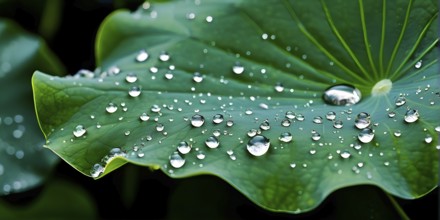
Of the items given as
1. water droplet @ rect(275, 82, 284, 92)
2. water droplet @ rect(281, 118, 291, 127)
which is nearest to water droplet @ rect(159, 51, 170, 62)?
water droplet @ rect(275, 82, 284, 92)

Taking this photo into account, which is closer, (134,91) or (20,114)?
(134,91)

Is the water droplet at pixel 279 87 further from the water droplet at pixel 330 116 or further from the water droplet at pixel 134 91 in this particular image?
the water droplet at pixel 134 91

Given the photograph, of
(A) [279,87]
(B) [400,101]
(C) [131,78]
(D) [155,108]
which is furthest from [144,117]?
(B) [400,101]

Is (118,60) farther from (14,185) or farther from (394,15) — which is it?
(394,15)

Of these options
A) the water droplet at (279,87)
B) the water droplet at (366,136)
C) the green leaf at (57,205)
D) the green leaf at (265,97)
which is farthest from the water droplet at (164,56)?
the green leaf at (57,205)

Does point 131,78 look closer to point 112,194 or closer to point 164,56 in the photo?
point 164,56

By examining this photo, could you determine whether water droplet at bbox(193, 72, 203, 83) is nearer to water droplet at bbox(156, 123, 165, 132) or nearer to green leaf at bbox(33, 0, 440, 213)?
green leaf at bbox(33, 0, 440, 213)

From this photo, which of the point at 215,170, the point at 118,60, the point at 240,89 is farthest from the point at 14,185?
the point at 215,170
